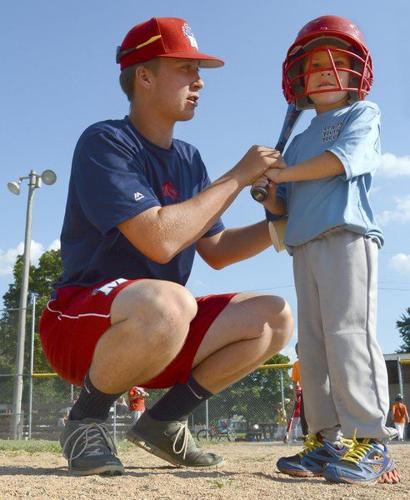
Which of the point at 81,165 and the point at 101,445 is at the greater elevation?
the point at 81,165

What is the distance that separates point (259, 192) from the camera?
3.05 metres

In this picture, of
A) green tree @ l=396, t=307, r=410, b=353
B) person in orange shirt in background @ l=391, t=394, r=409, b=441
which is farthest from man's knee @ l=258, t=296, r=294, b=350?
green tree @ l=396, t=307, r=410, b=353

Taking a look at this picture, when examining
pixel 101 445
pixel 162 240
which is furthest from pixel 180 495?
pixel 162 240

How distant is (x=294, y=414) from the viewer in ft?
38.4

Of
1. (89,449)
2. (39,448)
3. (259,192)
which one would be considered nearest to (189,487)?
(89,449)

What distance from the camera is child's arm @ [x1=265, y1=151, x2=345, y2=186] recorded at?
9.27 ft

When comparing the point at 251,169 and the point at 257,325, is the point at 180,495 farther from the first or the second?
the point at 251,169

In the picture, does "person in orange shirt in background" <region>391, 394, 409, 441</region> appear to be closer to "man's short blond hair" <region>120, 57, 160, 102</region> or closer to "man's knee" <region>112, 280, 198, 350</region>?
"man's short blond hair" <region>120, 57, 160, 102</region>

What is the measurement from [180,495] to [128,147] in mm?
1558

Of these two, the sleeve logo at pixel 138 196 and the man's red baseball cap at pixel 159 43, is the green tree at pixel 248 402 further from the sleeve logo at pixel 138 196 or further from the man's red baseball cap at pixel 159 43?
the sleeve logo at pixel 138 196

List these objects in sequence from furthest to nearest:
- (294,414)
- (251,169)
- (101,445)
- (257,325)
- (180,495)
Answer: (294,414), (257,325), (251,169), (101,445), (180,495)

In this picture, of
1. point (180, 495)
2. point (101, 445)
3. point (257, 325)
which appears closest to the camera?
point (180, 495)

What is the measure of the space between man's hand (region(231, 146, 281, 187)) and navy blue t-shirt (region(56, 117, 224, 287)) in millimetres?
380

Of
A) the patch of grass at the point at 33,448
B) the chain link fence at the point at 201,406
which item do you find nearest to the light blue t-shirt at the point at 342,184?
the patch of grass at the point at 33,448
